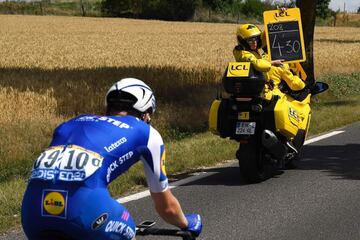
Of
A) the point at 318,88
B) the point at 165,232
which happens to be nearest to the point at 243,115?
the point at 318,88

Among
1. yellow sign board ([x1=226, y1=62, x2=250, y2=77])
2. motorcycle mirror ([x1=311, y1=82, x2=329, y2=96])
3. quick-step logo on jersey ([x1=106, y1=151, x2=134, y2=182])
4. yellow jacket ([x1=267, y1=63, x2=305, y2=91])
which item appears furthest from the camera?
motorcycle mirror ([x1=311, y1=82, x2=329, y2=96])


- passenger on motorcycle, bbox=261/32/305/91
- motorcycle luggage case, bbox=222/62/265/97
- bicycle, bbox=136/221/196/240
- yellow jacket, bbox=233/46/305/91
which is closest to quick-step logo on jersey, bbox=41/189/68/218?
bicycle, bbox=136/221/196/240

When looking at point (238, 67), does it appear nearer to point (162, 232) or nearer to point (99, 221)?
point (162, 232)

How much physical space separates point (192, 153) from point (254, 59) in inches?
96.2

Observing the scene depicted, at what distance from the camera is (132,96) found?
3531 millimetres

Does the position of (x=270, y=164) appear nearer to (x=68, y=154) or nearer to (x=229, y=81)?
(x=229, y=81)

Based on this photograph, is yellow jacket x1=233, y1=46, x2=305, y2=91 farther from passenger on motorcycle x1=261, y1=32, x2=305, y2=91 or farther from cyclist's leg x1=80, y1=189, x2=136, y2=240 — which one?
cyclist's leg x1=80, y1=189, x2=136, y2=240

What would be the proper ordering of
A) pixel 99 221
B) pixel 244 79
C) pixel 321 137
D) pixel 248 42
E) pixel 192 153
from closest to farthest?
1. pixel 99 221
2. pixel 244 79
3. pixel 248 42
4. pixel 192 153
5. pixel 321 137

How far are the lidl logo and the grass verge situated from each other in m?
3.23

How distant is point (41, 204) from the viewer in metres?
3.23

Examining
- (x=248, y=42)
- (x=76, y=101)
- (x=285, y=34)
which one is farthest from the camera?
(x=76, y=101)

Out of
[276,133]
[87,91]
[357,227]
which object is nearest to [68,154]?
[357,227]

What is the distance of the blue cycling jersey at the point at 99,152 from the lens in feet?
10.6

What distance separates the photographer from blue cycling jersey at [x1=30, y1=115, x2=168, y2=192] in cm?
324
